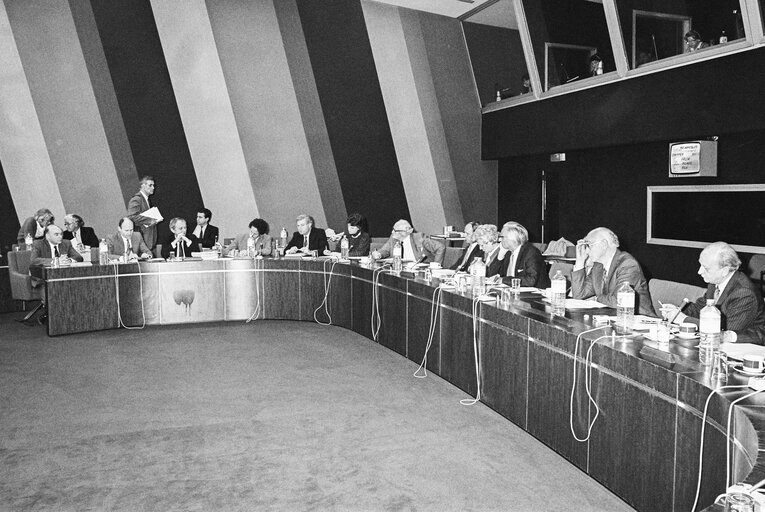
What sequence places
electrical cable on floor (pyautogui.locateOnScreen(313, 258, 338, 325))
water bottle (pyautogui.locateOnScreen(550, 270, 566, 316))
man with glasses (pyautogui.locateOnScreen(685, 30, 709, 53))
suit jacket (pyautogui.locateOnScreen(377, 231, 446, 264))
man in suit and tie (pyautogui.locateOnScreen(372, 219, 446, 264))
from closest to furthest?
water bottle (pyautogui.locateOnScreen(550, 270, 566, 316)) → man with glasses (pyautogui.locateOnScreen(685, 30, 709, 53)) → man in suit and tie (pyautogui.locateOnScreen(372, 219, 446, 264)) → suit jacket (pyautogui.locateOnScreen(377, 231, 446, 264)) → electrical cable on floor (pyautogui.locateOnScreen(313, 258, 338, 325))

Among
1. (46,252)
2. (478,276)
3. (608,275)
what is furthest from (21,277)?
(608,275)

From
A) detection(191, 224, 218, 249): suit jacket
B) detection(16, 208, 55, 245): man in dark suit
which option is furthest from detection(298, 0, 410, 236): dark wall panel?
detection(16, 208, 55, 245): man in dark suit

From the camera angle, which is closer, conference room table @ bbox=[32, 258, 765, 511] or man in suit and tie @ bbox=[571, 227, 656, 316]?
conference room table @ bbox=[32, 258, 765, 511]

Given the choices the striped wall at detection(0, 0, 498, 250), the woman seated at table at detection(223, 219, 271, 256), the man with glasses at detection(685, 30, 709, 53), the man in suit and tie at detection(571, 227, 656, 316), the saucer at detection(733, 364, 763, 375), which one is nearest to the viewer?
the saucer at detection(733, 364, 763, 375)

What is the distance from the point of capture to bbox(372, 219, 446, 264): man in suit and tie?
24.5ft

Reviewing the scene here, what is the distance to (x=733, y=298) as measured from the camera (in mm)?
3746

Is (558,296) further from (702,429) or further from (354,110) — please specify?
(354,110)

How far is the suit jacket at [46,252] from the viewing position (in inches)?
301

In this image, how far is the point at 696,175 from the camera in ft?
23.0

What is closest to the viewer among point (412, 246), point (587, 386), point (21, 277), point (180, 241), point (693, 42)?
point (587, 386)

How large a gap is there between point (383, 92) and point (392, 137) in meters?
0.67

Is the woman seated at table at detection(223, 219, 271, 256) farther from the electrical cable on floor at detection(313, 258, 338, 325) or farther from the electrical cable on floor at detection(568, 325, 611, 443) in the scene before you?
the electrical cable on floor at detection(568, 325, 611, 443)

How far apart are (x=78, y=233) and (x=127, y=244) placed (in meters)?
1.20

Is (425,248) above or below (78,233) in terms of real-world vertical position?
below
